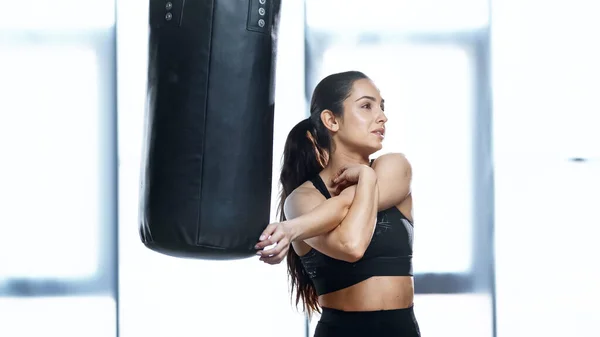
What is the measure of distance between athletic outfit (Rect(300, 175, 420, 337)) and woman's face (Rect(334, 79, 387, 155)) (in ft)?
0.56

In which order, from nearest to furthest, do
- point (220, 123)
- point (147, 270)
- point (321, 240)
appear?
point (220, 123)
point (321, 240)
point (147, 270)

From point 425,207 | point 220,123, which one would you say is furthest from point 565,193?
point 220,123

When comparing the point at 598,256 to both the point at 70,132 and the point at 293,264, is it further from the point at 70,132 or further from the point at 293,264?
the point at 70,132

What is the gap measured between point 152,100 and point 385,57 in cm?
216

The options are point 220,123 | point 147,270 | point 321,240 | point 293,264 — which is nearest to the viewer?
point 220,123

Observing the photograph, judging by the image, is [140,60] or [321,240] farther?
[140,60]

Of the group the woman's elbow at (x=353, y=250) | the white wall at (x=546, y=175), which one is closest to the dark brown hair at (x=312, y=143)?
the woman's elbow at (x=353, y=250)

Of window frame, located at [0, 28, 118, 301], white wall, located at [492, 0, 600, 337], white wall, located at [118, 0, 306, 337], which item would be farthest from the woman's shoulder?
window frame, located at [0, 28, 118, 301]

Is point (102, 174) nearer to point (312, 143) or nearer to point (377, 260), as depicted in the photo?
point (312, 143)

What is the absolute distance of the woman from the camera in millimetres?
1897

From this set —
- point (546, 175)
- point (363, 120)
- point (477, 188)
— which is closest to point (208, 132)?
point (363, 120)

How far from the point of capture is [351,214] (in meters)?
Result: 1.89

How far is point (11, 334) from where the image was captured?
368 cm

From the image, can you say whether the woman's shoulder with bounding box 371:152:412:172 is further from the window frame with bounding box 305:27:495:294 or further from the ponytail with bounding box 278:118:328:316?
the window frame with bounding box 305:27:495:294
